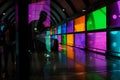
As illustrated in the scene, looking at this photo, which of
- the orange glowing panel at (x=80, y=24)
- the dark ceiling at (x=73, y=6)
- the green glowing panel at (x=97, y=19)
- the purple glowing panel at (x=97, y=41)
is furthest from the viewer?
the orange glowing panel at (x=80, y=24)

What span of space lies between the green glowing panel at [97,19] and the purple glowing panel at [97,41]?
0.51 m

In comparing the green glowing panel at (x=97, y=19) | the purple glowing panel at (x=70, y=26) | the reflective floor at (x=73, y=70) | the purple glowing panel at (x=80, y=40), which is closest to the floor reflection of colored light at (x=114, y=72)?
the reflective floor at (x=73, y=70)

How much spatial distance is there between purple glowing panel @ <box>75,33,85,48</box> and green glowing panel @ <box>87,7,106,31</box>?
2168 millimetres

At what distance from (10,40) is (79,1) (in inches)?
778

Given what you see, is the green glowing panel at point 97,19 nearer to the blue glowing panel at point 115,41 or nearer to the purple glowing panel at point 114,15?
the purple glowing panel at point 114,15

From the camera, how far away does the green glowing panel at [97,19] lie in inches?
791

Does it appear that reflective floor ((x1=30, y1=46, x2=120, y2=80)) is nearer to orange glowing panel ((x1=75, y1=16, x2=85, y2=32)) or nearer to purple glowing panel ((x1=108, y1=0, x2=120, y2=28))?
purple glowing panel ((x1=108, y1=0, x2=120, y2=28))

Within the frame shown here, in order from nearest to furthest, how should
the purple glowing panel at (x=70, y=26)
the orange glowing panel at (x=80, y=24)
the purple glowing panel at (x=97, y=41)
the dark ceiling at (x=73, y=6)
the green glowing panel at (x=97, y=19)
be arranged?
1. the purple glowing panel at (x=97, y=41)
2. the green glowing panel at (x=97, y=19)
3. the dark ceiling at (x=73, y=6)
4. the orange glowing panel at (x=80, y=24)
5. the purple glowing panel at (x=70, y=26)

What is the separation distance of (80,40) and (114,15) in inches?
387

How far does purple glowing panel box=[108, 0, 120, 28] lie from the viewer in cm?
1727

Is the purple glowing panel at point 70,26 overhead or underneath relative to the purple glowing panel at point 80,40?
overhead

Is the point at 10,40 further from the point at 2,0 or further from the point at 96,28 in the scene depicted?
the point at 2,0

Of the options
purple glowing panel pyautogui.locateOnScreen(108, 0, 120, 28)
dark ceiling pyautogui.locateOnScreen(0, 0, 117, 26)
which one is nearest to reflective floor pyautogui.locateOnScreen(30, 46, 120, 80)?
purple glowing panel pyautogui.locateOnScreen(108, 0, 120, 28)

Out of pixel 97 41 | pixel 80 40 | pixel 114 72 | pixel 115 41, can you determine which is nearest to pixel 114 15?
pixel 115 41
